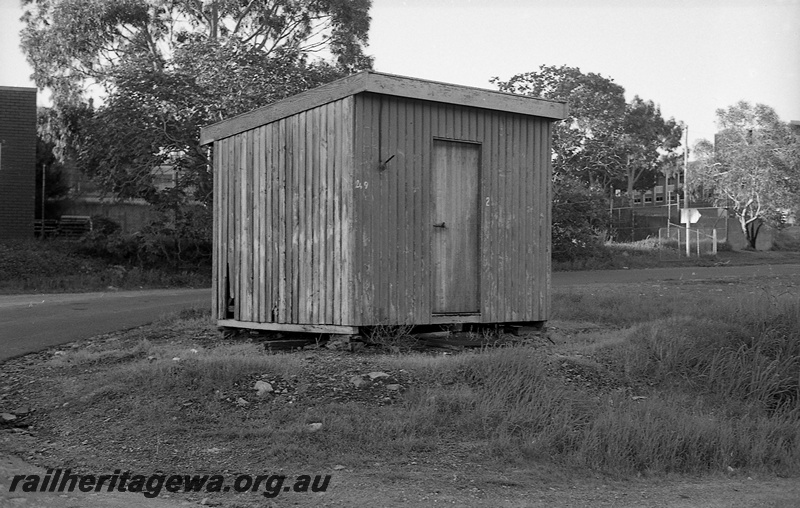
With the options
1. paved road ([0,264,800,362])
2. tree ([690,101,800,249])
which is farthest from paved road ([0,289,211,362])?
tree ([690,101,800,249])

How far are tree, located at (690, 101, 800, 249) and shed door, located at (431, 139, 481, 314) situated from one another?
3256 cm

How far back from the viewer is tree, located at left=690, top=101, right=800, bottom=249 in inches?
1510

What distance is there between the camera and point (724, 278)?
22.0 metres

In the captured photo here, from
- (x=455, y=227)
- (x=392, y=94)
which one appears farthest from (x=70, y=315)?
(x=392, y=94)

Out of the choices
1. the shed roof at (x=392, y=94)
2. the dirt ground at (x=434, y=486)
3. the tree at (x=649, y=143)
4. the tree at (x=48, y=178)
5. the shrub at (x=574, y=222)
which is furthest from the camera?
the tree at (x=649, y=143)

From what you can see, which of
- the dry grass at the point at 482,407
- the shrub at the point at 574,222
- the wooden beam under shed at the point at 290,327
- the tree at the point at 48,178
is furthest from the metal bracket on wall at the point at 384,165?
the tree at the point at 48,178

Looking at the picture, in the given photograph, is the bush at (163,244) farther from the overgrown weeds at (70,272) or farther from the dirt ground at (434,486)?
the dirt ground at (434,486)

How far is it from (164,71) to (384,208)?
16876mm

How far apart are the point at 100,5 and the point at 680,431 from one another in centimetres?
2567

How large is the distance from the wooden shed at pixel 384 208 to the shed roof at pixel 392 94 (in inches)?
0.8

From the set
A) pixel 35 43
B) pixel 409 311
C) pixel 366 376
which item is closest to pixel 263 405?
pixel 366 376

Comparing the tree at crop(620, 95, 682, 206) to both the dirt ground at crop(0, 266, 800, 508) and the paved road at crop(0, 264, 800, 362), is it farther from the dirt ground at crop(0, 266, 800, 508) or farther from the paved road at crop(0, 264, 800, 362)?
the dirt ground at crop(0, 266, 800, 508)

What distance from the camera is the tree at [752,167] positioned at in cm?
3834

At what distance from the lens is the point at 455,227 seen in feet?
32.6
